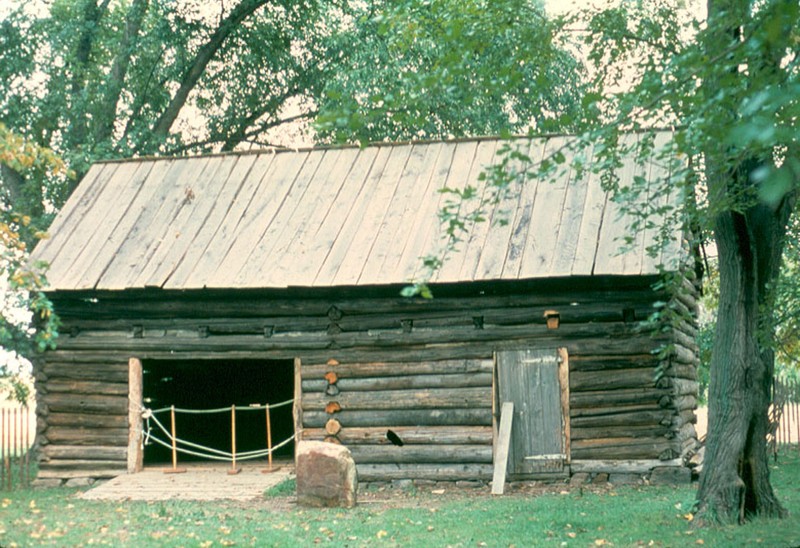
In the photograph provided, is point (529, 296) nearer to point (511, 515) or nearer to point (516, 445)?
point (516, 445)

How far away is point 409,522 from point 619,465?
427 centimetres

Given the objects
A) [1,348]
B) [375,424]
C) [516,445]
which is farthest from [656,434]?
[1,348]

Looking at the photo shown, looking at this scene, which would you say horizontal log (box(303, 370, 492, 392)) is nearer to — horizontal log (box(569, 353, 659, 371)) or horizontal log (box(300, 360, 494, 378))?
horizontal log (box(300, 360, 494, 378))

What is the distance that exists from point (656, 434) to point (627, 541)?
16.0 ft

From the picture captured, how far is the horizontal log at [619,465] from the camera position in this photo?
46.8ft

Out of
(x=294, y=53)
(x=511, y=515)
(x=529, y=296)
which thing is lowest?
(x=511, y=515)

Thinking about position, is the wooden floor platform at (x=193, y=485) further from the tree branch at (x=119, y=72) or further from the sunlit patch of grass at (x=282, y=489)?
the tree branch at (x=119, y=72)

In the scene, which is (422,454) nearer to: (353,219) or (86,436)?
(353,219)

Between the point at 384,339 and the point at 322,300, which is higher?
the point at 322,300

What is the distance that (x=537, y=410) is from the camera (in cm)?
1469

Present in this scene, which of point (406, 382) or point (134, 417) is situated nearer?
point (406, 382)

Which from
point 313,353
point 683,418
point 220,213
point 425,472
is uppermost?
point 220,213

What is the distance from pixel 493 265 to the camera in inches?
578

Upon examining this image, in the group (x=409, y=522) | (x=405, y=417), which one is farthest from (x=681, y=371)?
(x=409, y=522)
